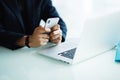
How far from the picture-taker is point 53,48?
4.05ft

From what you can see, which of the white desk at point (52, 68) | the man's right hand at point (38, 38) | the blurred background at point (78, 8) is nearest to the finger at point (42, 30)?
the man's right hand at point (38, 38)

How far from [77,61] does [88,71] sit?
9 cm

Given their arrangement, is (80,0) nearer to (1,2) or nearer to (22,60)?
(1,2)

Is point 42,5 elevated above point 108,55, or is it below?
above

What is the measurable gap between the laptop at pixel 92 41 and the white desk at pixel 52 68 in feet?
0.10

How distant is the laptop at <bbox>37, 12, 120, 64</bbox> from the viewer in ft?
3.27

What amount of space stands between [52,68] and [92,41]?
215mm

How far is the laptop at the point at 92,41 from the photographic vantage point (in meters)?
1.00

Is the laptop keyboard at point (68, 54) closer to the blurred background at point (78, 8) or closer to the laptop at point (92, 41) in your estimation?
the laptop at point (92, 41)

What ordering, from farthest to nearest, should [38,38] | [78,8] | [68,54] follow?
1. [78,8]
2. [38,38]
3. [68,54]

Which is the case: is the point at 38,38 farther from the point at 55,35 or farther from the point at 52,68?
the point at 52,68

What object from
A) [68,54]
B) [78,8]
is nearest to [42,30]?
[68,54]

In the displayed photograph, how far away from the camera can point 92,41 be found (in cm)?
104

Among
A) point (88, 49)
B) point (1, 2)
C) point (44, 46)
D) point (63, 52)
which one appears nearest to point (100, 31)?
point (88, 49)
